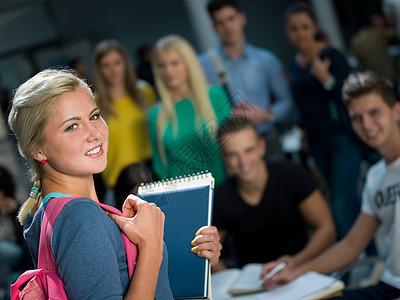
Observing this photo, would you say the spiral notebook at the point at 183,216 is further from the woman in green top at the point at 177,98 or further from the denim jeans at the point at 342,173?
the denim jeans at the point at 342,173

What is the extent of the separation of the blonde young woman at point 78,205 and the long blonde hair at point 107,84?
6.21ft

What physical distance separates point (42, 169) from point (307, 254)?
1.47 metres

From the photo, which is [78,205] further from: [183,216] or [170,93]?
[170,93]

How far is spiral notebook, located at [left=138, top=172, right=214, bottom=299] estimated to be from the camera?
3.86ft

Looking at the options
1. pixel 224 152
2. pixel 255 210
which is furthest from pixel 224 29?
pixel 255 210

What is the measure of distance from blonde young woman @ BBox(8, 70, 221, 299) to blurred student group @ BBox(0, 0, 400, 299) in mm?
1303

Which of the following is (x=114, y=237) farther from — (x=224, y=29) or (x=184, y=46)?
(x=224, y=29)


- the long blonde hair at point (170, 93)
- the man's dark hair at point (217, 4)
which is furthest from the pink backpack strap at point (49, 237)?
the man's dark hair at point (217, 4)

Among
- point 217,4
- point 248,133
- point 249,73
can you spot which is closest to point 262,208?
point 248,133

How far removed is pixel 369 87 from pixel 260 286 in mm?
936

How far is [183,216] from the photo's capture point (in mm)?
1210

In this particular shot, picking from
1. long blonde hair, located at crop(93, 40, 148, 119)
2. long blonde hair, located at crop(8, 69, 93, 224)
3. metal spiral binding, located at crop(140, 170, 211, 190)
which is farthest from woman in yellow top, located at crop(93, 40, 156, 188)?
long blonde hair, located at crop(8, 69, 93, 224)

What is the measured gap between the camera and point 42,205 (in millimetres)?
1068

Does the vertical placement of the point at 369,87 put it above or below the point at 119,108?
below
